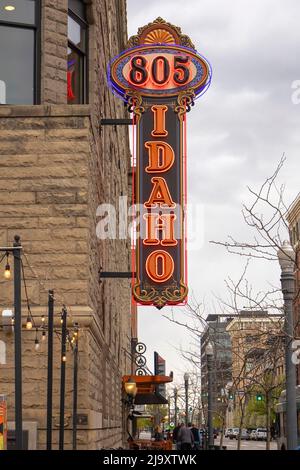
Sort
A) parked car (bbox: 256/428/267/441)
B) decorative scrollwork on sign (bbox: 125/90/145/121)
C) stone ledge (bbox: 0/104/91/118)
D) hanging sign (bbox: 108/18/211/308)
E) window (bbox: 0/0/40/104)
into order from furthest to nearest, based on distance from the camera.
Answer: parked car (bbox: 256/428/267/441) < decorative scrollwork on sign (bbox: 125/90/145/121) < hanging sign (bbox: 108/18/211/308) < window (bbox: 0/0/40/104) < stone ledge (bbox: 0/104/91/118)

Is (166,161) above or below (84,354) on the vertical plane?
above

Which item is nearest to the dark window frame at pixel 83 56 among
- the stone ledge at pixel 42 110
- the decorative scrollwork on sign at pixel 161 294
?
the stone ledge at pixel 42 110

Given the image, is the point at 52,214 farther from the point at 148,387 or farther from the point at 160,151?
the point at 148,387

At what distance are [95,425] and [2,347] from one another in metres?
3.00

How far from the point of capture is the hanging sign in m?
22.6

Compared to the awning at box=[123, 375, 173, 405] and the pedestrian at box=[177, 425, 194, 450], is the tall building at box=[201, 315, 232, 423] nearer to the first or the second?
the awning at box=[123, 375, 173, 405]

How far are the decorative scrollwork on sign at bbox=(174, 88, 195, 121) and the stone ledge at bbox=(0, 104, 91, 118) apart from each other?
5.47 metres

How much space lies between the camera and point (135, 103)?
24.1 m

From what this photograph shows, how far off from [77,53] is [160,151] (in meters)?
3.69

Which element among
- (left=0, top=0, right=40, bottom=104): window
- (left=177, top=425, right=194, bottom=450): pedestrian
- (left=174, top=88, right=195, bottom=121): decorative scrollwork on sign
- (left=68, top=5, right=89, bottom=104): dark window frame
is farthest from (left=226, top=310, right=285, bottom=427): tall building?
A: (left=0, top=0, right=40, bottom=104): window

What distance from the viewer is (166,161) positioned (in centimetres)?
2320

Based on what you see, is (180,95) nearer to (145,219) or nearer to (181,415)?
(145,219)
